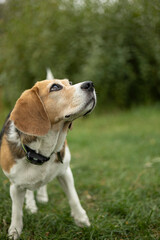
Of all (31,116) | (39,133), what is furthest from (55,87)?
(39,133)

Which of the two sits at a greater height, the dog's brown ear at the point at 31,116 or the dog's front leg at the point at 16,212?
the dog's brown ear at the point at 31,116

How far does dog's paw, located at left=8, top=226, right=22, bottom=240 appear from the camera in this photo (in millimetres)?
2721

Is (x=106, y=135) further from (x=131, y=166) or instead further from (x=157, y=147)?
(x=131, y=166)

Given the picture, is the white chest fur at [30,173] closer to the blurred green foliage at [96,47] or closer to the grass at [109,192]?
the grass at [109,192]

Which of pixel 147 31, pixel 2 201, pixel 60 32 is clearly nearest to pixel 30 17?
pixel 60 32

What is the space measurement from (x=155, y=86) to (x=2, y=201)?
300 inches

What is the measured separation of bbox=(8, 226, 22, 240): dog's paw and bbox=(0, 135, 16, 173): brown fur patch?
0.59m

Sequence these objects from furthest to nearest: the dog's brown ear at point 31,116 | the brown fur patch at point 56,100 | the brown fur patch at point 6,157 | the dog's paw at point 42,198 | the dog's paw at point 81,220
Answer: the dog's paw at point 42,198, the dog's paw at point 81,220, the brown fur patch at point 6,157, the brown fur patch at point 56,100, the dog's brown ear at point 31,116

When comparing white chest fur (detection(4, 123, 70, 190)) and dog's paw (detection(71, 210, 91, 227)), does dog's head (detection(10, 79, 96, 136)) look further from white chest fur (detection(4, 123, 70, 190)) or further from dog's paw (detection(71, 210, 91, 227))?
dog's paw (detection(71, 210, 91, 227))

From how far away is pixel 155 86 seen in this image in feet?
32.0

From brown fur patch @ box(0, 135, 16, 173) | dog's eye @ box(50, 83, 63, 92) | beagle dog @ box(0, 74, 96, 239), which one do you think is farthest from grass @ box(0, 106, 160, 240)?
dog's eye @ box(50, 83, 63, 92)

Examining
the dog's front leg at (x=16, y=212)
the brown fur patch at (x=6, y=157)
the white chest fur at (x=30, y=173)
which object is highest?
the brown fur patch at (x=6, y=157)

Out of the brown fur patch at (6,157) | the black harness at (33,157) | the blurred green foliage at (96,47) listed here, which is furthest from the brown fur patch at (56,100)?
the blurred green foliage at (96,47)

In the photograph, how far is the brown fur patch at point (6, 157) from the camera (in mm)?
2693
